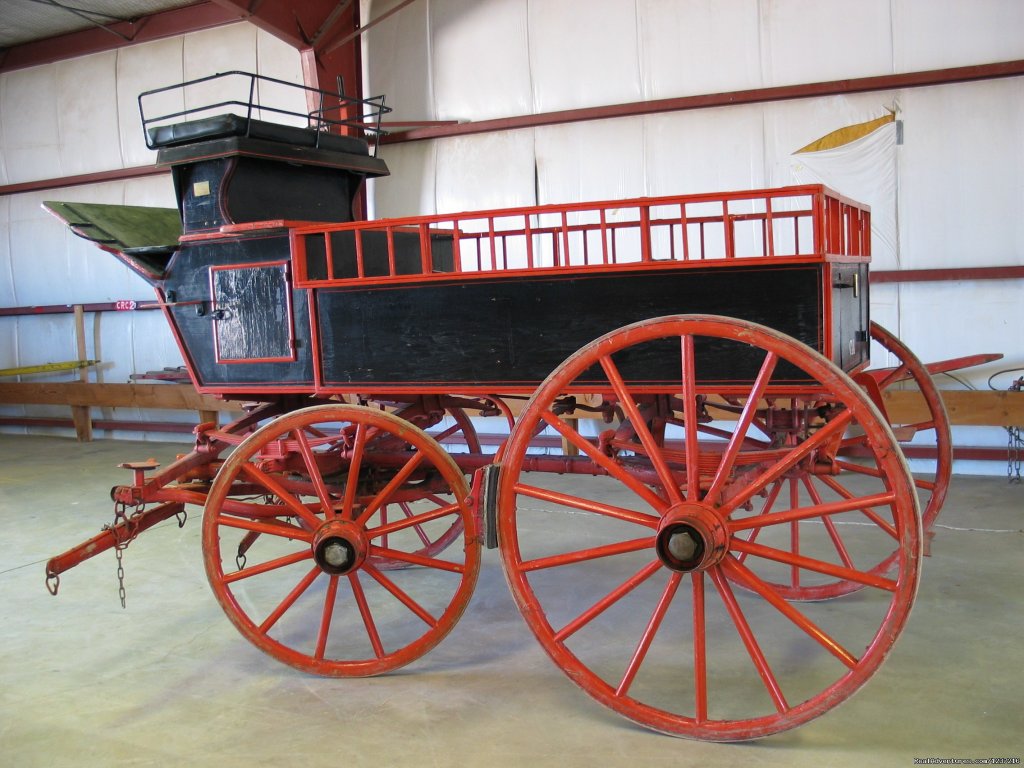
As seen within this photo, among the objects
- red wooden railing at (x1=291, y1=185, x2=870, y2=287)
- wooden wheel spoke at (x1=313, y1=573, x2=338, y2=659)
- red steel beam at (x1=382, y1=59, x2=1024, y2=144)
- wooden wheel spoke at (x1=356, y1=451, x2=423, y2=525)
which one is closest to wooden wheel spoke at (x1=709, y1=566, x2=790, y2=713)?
red wooden railing at (x1=291, y1=185, x2=870, y2=287)

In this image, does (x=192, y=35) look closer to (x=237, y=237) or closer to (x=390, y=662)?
(x=237, y=237)

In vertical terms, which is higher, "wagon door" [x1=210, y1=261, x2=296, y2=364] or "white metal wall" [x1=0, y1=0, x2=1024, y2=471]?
"white metal wall" [x1=0, y1=0, x2=1024, y2=471]

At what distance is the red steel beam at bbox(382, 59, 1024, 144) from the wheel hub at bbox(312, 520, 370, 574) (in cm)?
465

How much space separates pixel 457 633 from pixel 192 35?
Result: 281 inches

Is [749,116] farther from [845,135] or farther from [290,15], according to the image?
[290,15]

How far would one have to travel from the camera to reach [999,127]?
19.1ft

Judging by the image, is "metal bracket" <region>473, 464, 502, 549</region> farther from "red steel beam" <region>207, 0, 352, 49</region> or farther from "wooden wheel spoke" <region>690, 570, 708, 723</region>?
"red steel beam" <region>207, 0, 352, 49</region>

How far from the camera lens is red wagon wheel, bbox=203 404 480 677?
3061mm

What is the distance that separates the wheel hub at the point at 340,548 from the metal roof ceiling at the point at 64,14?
22.6 ft

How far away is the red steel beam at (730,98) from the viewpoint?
5.81 meters

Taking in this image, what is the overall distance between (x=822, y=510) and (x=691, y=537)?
37 centimetres

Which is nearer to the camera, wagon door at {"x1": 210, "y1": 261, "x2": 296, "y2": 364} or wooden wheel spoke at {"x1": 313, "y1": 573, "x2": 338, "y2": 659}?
wooden wheel spoke at {"x1": 313, "y1": 573, "x2": 338, "y2": 659}

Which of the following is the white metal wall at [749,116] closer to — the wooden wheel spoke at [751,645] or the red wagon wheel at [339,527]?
the red wagon wheel at [339,527]

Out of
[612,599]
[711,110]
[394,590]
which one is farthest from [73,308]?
[612,599]
